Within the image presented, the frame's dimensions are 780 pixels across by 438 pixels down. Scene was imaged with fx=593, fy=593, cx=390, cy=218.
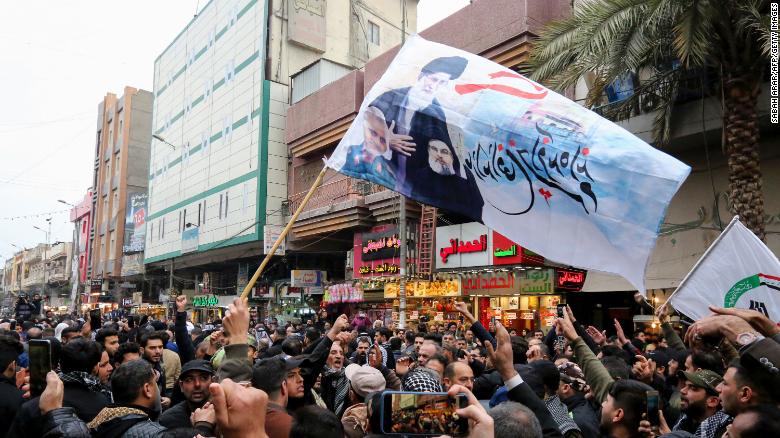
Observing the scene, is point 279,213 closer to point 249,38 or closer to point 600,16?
point 249,38

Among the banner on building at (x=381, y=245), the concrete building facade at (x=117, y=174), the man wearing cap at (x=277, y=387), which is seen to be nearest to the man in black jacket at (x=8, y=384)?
the man wearing cap at (x=277, y=387)

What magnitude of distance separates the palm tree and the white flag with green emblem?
18.1ft

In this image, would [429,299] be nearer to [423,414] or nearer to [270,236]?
[270,236]

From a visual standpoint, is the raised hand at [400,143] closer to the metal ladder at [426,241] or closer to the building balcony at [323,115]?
the metal ladder at [426,241]

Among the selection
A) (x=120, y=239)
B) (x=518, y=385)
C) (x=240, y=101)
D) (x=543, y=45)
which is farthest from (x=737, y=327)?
(x=120, y=239)

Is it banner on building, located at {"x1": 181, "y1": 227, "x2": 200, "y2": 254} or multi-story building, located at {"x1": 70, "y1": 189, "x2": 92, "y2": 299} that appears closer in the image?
banner on building, located at {"x1": 181, "y1": 227, "x2": 200, "y2": 254}

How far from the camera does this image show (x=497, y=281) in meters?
19.2

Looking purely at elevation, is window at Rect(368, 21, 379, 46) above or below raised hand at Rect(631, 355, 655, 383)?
above

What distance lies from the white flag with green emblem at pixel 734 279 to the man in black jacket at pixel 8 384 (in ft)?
16.4

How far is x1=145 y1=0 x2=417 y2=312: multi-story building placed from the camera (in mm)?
31812

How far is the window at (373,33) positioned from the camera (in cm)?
3934

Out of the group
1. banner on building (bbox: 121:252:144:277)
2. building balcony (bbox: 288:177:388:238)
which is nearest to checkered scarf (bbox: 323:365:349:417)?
building balcony (bbox: 288:177:388:238)

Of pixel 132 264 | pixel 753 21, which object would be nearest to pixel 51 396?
pixel 753 21

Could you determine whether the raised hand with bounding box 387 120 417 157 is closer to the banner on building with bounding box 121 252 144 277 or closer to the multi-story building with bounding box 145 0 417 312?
the multi-story building with bounding box 145 0 417 312
